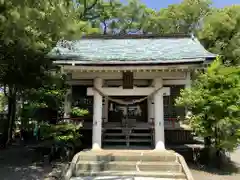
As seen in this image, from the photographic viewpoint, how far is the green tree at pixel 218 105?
9.20 m

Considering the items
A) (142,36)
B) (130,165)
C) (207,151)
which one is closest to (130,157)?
(130,165)

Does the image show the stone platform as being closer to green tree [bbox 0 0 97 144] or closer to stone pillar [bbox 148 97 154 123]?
stone pillar [bbox 148 97 154 123]

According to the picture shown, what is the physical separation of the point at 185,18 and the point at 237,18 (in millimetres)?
5272

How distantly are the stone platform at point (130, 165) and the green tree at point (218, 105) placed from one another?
5.31ft

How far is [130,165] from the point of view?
8828mm

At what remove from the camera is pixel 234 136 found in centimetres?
954

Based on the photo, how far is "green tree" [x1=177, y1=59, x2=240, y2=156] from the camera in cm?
920

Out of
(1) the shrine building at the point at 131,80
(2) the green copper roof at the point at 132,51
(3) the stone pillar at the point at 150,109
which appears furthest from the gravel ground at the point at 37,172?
(2) the green copper roof at the point at 132,51

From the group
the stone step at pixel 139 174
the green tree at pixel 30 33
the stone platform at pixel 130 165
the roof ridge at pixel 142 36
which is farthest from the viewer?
the roof ridge at pixel 142 36

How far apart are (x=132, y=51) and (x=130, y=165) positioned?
522cm

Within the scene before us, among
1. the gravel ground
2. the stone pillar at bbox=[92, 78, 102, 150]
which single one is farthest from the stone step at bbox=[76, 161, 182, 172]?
the stone pillar at bbox=[92, 78, 102, 150]

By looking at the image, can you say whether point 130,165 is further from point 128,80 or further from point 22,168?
point 22,168

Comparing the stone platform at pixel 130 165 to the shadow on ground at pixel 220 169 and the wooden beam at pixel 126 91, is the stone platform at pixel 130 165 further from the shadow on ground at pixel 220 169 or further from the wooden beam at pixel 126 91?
the wooden beam at pixel 126 91

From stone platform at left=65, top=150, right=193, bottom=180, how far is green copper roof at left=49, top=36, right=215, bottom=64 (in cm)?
335
